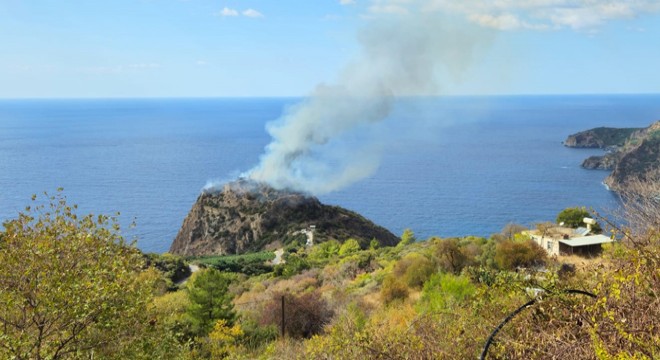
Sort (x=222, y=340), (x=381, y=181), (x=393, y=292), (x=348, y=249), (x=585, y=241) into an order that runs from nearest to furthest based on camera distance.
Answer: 1. (x=222, y=340)
2. (x=393, y=292)
3. (x=585, y=241)
4. (x=348, y=249)
5. (x=381, y=181)

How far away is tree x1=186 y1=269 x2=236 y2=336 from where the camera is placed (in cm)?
2228

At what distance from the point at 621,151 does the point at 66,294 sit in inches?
5865

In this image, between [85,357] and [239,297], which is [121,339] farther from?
[239,297]

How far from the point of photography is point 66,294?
31.4 ft

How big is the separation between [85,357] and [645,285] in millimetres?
9824

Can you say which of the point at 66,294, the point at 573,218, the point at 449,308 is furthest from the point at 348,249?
the point at 66,294

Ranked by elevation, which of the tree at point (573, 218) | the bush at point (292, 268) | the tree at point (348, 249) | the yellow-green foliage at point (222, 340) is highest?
the yellow-green foliage at point (222, 340)

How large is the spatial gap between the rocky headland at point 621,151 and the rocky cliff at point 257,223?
50165 mm

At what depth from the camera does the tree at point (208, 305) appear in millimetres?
22281

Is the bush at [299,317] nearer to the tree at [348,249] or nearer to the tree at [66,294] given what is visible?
the tree at [66,294]

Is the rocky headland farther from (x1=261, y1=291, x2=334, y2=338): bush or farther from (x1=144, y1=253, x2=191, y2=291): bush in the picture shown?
(x1=261, y1=291, x2=334, y2=338): bush

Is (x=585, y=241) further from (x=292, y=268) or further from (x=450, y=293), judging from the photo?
(x=292, y=268)

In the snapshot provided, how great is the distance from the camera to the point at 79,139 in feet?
640

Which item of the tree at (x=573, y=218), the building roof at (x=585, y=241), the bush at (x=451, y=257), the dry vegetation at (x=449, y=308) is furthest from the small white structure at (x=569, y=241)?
the bush at (x=451, y=257)
